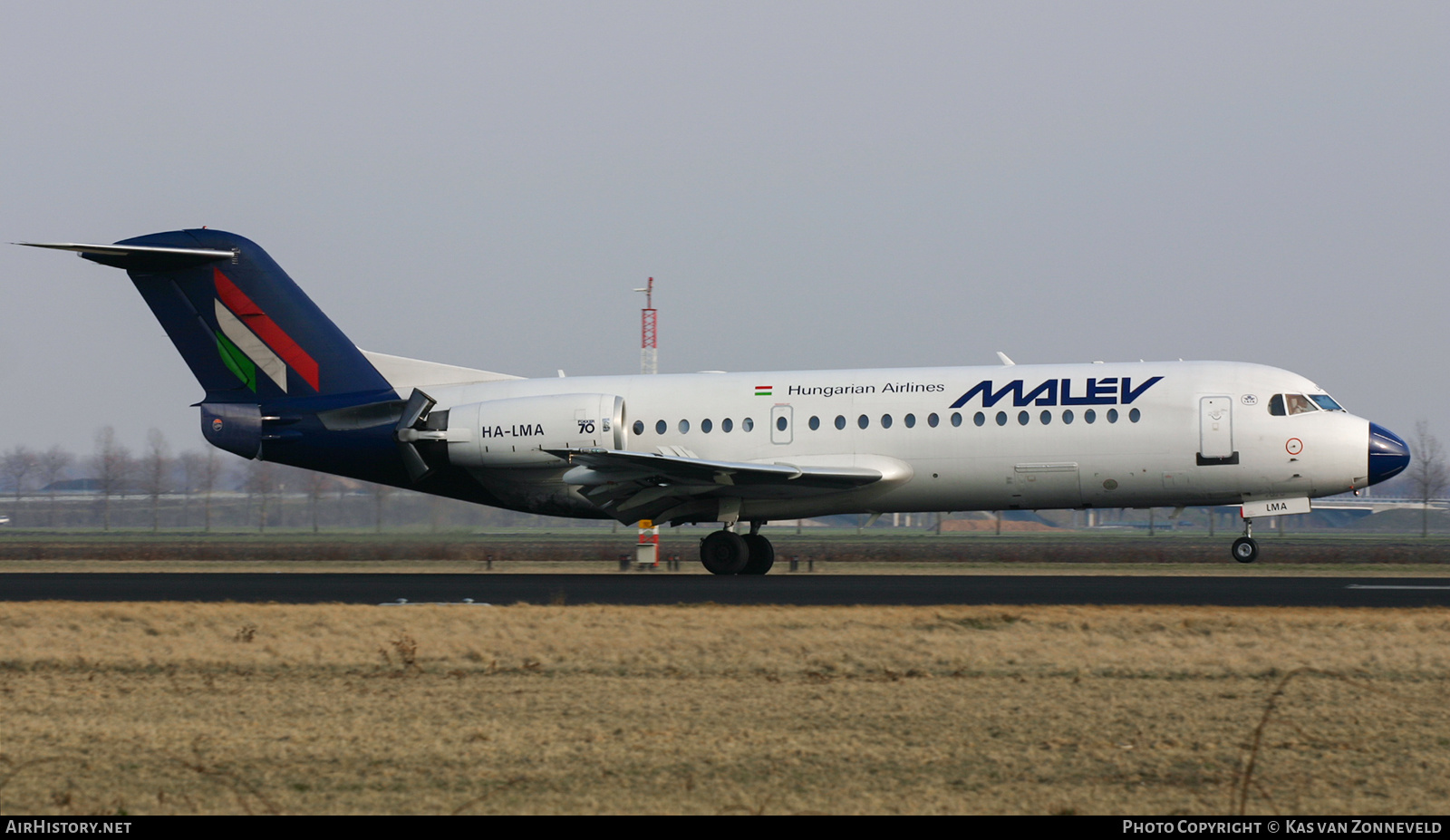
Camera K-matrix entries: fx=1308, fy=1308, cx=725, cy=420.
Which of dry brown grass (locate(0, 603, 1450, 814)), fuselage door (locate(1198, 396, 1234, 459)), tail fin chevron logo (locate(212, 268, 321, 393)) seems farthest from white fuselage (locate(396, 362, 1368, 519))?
dry brown grass (locate(0, 603, 1450, 814))

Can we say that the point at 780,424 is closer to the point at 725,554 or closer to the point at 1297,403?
the point at 725,554

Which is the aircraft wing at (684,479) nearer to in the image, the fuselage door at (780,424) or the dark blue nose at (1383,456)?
the fuselage door at (780,424)

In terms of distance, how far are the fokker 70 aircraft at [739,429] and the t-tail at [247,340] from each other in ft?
0.12

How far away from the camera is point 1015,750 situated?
27.2 feet

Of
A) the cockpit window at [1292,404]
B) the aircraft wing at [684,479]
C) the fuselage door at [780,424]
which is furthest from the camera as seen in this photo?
the fuselage door at [780,424]

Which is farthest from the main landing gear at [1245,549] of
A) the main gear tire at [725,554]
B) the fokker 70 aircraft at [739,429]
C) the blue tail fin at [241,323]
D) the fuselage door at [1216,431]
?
the blue tail fin at [241,323]

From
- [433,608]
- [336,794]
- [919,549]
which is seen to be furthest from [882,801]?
[919,549]

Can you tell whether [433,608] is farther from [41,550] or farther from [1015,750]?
[41,550]

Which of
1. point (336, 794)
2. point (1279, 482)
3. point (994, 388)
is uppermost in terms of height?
point (994, 388)

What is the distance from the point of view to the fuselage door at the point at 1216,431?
2262 centimetres

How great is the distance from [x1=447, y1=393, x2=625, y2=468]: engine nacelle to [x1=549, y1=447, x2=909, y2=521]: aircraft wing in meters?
0.51

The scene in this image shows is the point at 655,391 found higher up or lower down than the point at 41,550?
higher up

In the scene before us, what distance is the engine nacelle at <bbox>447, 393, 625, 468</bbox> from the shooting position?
24516 mm

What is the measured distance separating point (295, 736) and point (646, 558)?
18847 millimetres
